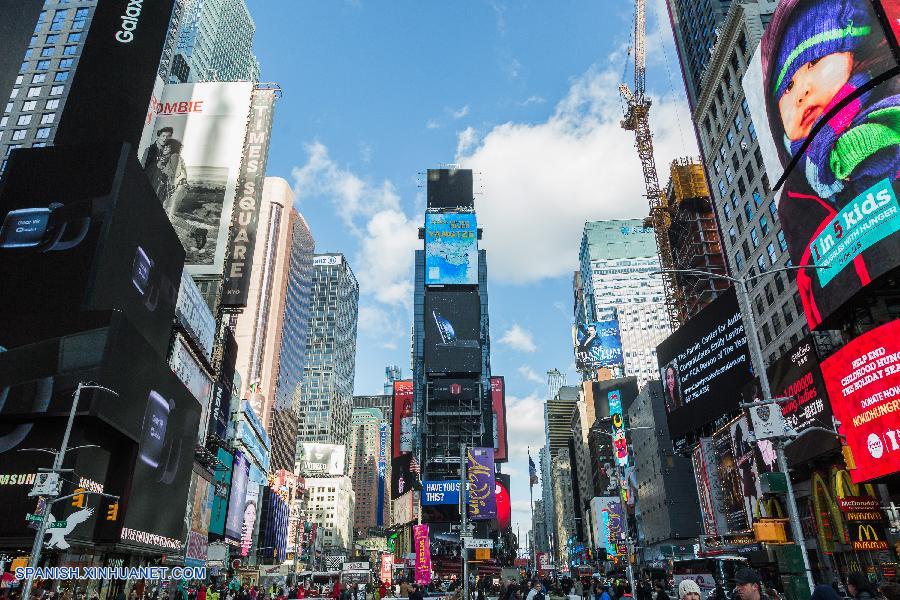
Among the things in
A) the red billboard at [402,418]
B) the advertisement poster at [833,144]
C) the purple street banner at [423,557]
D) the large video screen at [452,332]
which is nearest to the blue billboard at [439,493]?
the large video screen at [452,332]

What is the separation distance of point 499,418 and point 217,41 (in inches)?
4610

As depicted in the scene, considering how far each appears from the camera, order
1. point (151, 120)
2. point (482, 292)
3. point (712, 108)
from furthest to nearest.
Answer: point (482, 292), point (712, 108), point (151, 120)

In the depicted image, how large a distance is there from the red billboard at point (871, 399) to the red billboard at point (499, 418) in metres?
102

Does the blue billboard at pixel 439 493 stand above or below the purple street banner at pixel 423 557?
above

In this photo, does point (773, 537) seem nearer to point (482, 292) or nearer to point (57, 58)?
point (57, 58)

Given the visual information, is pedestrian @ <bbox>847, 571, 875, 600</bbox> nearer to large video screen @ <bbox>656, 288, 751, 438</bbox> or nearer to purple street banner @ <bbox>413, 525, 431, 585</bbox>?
large video screen @ <bbox>656, 288, 751, 438</bbox>

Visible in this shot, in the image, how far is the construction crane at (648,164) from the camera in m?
93.5

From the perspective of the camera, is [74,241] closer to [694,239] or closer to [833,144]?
[833,144]

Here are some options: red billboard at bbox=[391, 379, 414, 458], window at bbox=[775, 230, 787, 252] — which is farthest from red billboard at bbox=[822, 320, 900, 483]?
red billboard at bbox=[391, 379, 414, 458]

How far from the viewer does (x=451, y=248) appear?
119938mm

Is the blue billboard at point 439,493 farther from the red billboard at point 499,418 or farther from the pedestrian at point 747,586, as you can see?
the pedestrian at point 747,586

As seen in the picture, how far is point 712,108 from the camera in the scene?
67875mm

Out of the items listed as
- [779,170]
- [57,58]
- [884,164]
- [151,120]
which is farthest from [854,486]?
[57,58]

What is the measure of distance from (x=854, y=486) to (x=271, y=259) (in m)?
163
